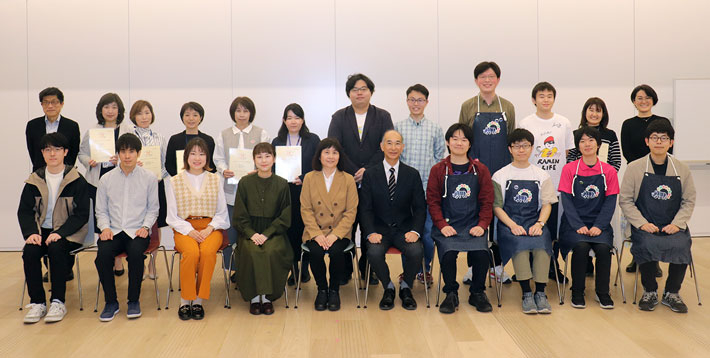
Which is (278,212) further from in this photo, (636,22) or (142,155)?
(636,22)

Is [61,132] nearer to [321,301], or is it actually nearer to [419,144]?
[321,301]

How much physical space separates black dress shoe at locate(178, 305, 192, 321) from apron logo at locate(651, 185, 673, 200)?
3.46m

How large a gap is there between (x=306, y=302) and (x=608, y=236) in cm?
230

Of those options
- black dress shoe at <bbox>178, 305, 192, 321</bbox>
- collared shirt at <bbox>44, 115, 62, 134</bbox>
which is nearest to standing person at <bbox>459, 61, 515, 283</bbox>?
black dress shoe at <bbox>178, 305, 192, 321</bbox>

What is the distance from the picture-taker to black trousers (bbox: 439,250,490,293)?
4.14m

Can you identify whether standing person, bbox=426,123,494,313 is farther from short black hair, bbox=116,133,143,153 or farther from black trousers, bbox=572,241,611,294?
short black hair, bbox=116,133,143,153

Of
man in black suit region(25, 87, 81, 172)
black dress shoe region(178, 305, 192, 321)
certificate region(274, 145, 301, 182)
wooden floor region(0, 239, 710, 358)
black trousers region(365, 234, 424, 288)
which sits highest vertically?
man in black suit region(25, 87, 81, 172)

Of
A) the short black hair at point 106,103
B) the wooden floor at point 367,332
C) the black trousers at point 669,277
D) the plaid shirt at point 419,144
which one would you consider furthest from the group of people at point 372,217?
the short black hair at point 106,103

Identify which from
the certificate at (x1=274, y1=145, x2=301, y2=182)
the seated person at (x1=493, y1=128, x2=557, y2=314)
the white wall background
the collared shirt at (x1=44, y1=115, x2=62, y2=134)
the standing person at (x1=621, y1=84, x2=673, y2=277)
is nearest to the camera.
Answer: the seated person at (x1=493, y1=128, x2=557, y2=314)

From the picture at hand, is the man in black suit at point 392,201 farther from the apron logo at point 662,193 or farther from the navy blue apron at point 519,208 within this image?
the apron logo at point 662,193

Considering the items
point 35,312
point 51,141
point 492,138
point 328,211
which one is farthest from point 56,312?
point 492,138

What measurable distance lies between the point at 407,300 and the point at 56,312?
96.5 inches

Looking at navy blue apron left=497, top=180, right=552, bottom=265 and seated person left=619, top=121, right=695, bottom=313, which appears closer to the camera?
seated person left=619, top=121, right=695, bottom=313

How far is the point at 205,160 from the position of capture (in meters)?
4.31
